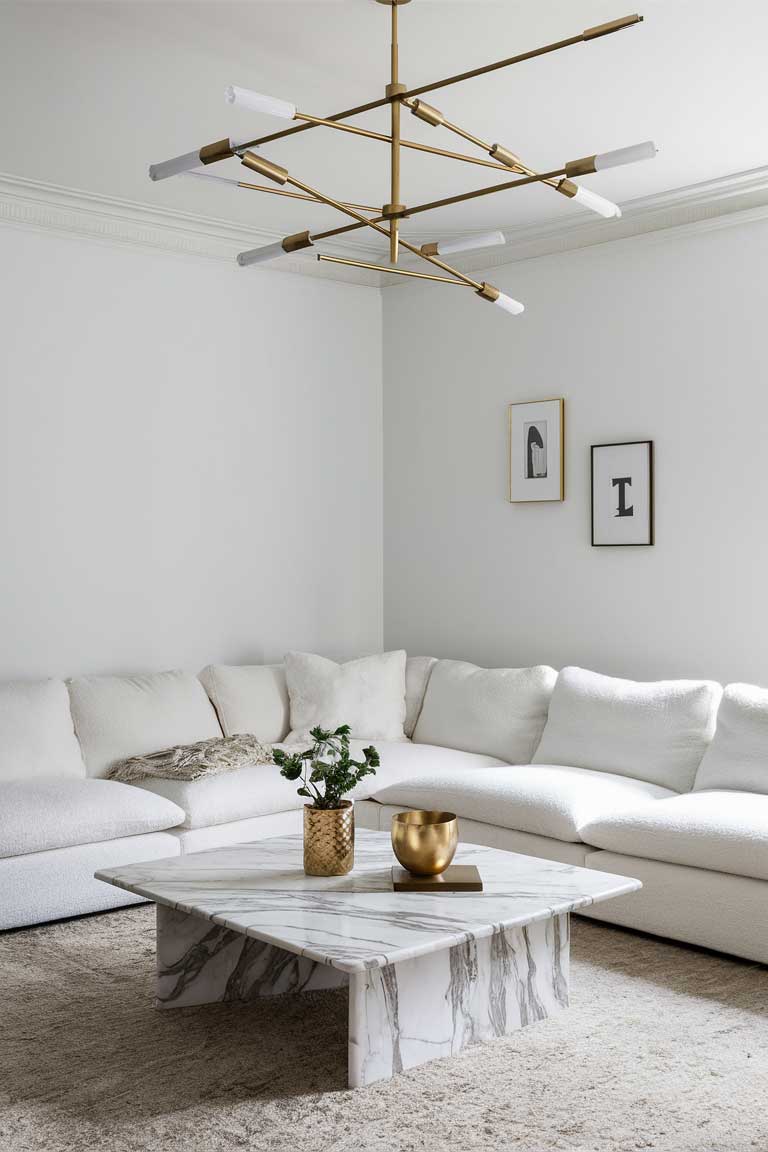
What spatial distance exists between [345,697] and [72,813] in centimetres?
160

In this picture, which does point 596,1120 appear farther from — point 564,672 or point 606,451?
point 606,451

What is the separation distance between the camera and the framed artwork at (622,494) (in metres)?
5.12

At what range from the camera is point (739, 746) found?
4223 millimetres

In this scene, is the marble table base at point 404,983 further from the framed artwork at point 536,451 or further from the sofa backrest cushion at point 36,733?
the framed artwork at point 536,451

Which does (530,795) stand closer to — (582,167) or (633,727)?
(633,727)

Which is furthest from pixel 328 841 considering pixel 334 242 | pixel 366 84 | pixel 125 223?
pixel 334 242

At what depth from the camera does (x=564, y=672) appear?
5008 mm

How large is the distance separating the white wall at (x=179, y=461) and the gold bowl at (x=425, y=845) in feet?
7.88

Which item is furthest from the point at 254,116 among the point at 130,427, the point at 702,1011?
the point at 702,1011

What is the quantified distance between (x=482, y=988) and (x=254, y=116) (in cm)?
294

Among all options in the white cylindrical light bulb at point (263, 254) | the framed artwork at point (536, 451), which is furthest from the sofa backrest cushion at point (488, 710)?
the white cylindrical light bulb at point (263, 254)

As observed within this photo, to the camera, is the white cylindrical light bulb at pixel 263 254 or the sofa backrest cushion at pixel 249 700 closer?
the white cylindrical light bulb at pixel 263 254

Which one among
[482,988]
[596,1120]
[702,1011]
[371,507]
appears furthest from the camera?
[371,507]

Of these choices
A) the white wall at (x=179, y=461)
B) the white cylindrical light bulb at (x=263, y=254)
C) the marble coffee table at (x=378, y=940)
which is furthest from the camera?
the white wall at (x=179, y=461)
